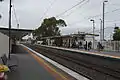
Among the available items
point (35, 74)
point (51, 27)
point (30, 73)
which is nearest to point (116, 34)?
point (51, 27)

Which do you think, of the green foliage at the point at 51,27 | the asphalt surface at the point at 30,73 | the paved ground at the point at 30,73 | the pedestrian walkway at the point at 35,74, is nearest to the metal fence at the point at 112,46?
the asphalt surface at the point at 30,73

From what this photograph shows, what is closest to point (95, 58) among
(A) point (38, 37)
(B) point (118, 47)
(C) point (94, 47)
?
(B) point (118, 47)

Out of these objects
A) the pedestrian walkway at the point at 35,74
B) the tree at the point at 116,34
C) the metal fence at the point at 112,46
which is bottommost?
the pedestrian walkway at the point at 35,74

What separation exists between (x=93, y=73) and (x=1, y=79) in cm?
848

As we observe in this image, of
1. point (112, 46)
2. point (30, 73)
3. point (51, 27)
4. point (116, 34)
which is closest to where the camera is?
point (30, 73)

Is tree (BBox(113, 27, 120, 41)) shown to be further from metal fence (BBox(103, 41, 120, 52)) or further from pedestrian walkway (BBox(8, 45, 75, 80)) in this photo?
pedestrian walkway (BBox(8, 45, 75, 80))

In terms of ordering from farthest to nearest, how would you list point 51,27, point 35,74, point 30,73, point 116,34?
point 51,27 → point 116,34 → point 30,73 → point 35,74

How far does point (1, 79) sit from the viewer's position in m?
5.00

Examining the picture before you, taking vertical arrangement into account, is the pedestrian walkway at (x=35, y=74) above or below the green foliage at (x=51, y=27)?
below

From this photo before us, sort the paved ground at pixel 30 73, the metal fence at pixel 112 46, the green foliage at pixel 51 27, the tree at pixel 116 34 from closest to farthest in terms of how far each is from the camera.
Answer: the paved ground at pixel 30 73
the metal fence at pixel 112 46
the tree at pixel 116 34
the green foliage at pixel 51 27

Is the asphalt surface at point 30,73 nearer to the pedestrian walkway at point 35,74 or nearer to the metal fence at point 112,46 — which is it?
the pedestrian walkway at point 35,74

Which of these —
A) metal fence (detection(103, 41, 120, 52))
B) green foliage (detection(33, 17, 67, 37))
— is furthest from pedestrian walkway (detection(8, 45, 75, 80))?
green foliage (detection(33, 17, 67, 37))

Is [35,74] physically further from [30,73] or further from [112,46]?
[112,46]

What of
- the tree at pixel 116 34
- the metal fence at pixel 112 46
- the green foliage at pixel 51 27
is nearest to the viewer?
the metal fence at pixel 112 46
